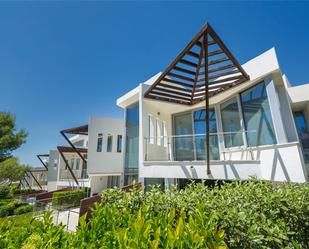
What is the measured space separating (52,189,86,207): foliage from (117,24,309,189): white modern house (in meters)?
8.27

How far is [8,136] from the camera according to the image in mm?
19734

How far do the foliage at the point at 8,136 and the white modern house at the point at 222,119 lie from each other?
1695cm

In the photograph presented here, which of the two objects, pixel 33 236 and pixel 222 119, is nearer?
pixel 33 236

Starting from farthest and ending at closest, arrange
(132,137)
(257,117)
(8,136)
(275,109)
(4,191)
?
(8,136) < (4,191) < (132,137) < (257,117) < (275,109)

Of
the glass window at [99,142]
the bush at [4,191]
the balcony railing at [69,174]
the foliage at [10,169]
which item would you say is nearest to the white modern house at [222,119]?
the glass window at [99,142]

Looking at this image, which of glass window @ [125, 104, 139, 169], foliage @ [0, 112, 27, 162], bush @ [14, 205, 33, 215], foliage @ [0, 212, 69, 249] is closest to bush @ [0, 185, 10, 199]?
bush @ [14, 205, 33, 215]

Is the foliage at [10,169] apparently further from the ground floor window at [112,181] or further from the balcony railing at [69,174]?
the ground floor window at [112,181]

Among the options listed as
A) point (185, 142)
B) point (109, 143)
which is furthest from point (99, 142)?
point (185, 142)

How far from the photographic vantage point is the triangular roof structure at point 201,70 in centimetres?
530

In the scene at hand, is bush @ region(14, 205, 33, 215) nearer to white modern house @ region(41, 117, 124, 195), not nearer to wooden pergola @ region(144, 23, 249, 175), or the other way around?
white modern house @ region(41, 117, 124, 195)

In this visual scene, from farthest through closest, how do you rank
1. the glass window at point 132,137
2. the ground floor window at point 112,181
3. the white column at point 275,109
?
the ground floor window at point 112,181
the glass window at point 132,137
the white column at point 275,109

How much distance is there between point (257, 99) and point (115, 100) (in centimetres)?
1007

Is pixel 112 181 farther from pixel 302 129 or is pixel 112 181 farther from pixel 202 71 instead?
pixel 302 129

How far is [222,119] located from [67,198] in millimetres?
15373
